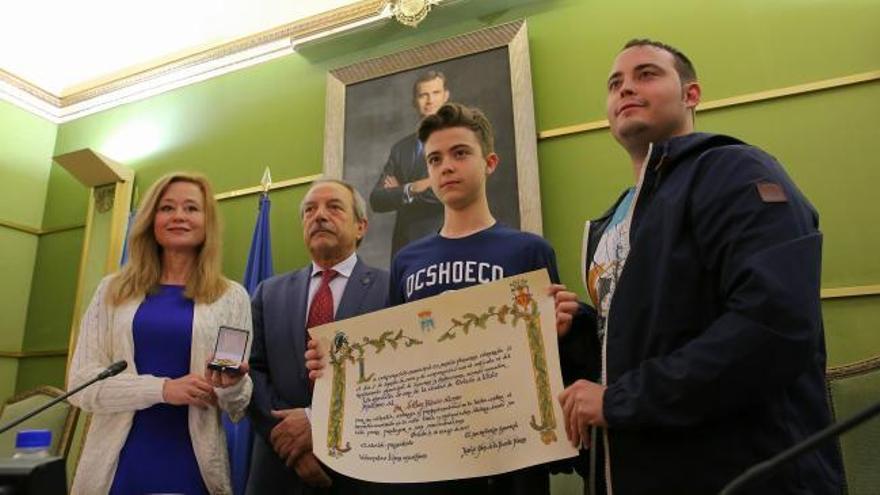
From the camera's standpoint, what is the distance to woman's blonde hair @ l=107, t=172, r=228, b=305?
6.09ft

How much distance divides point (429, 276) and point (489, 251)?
0.55 feet

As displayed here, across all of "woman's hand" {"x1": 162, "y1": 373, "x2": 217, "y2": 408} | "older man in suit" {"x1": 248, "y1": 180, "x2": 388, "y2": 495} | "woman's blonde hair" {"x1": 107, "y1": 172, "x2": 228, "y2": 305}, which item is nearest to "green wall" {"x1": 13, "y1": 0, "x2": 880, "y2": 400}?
"older man in suit" {"x1": 248, "y1": 180, "x2": 388, "y2": 495}

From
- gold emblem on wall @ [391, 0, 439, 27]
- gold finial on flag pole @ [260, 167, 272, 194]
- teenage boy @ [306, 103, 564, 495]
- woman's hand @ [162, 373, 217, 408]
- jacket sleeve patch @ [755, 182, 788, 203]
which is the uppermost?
gold emblem on wall @ [391, 0, 439, 27]

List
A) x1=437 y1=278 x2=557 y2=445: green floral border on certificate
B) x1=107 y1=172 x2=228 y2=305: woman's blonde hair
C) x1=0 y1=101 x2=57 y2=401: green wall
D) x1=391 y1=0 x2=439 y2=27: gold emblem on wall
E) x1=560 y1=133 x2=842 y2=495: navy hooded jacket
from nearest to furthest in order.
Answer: x1=560 y1=133 x2=842 y2=495: navy hooded jacket < x1=437 y1=278 x2=557 y2=445: green floral border on certificate < x1=107 y1=172 x2=228 y2=305: woman's blonde hair < x1=391 y1=0 x2=439 y2=27: gold emblem on wall < x1=0 y1=101 x2=57 y2=401: green wall

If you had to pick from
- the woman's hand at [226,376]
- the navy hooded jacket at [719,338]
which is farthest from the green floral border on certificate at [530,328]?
the woman's hand at [226,376]

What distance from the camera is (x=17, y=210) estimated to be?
4504mm

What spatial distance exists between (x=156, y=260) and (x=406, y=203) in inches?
58.8

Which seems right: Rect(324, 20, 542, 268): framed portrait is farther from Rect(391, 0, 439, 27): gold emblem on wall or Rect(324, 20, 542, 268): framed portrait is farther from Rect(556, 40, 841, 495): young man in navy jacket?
Rect(556, 40, 841, 495): young man in navy jacket

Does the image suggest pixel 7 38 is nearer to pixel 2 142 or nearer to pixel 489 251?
pixel 2 142

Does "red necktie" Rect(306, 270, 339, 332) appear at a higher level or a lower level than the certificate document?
higher

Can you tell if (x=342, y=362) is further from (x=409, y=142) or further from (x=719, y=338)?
(x=409, y=142)

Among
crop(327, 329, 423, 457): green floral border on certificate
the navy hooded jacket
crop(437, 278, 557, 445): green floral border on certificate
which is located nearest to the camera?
the navy hooded jacket

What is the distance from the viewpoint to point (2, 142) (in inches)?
178

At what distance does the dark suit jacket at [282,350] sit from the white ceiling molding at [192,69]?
7.49 ft
